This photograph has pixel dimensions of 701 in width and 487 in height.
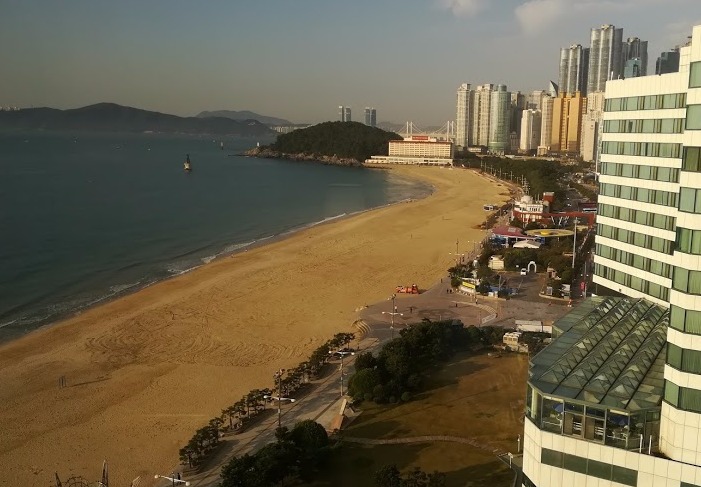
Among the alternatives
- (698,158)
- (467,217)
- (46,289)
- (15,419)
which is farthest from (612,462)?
(467,217)

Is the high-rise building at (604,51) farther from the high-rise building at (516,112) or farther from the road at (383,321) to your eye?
the road at (383,321)

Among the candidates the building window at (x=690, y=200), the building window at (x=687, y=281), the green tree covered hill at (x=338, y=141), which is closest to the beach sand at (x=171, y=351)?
the building window at (x=687, y=281)

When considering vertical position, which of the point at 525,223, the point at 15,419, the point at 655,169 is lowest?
the point at 15,419

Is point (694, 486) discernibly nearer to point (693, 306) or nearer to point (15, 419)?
point (693, 306)

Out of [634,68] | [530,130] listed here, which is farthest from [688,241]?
[530,130]

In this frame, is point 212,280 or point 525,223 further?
point 525,223

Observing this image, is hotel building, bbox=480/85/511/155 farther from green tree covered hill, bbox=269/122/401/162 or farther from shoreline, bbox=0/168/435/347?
shoreline, bbox=0/168/435/347

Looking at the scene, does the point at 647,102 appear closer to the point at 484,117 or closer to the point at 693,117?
the point at 693,117
